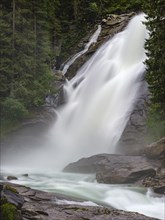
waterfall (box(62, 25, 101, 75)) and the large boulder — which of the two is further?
waterfall (box(62, 25, 101, 75))

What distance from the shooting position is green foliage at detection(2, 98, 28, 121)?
94.5 feet

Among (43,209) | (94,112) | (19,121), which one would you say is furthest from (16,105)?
(43,209)

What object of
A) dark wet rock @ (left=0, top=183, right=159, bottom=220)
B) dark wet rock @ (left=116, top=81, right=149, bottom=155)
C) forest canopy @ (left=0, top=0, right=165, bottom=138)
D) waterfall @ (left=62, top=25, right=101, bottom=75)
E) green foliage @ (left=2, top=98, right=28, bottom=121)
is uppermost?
waterfall @ (left=62, top=25, right=101, bottom=75)

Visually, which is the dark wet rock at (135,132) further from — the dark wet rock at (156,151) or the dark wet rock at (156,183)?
the dark wet rock at (156,183)

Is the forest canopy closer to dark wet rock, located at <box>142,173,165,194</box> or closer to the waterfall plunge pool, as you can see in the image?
dark wet rock, located at <box>142,173,165,194</box>

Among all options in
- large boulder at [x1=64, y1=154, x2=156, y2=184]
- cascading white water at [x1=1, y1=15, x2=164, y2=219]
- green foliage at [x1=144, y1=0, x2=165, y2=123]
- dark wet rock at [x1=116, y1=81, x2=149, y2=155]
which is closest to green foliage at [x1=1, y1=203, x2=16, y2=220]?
cascading white water at [x1=1, y1=15, x2=164, y2=219]

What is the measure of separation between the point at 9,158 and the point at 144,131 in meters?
9.96

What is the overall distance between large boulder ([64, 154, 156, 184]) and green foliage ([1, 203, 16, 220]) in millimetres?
9188

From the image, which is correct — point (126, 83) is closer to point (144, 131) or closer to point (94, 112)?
point (94, 112)

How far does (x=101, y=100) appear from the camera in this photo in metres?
29.8

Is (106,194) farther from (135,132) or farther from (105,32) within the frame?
(105,32)

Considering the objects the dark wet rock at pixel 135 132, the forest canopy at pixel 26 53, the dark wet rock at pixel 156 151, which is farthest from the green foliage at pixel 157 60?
the dark wet rock at pixel 156 151

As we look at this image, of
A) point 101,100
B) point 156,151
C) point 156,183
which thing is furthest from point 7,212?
point 101,100

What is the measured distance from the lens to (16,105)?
94.7ft
